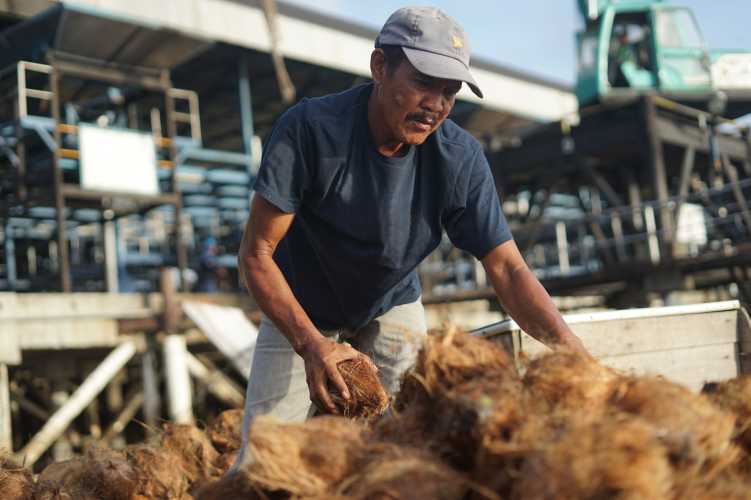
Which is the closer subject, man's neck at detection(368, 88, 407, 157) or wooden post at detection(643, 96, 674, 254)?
man's neck at detection(368, 88, 407, 157)

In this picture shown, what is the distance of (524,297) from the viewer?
3230 millimetres

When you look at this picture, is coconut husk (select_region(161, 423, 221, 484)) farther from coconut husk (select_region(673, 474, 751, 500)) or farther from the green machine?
the green machine

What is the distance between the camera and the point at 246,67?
748 inches

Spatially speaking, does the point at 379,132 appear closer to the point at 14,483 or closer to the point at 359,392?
the point at 359,392

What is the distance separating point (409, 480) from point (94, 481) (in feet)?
7.34

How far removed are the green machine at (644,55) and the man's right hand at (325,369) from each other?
1598 cm

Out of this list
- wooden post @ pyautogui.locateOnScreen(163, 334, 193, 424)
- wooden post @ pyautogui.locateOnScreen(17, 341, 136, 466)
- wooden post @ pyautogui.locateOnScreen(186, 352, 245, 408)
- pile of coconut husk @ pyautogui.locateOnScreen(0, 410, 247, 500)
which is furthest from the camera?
wooden post @ pyautogui.locateOnScreen(186, 352, 245, 408)

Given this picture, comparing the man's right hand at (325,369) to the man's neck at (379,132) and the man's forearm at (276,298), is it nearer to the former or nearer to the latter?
the man's forearm at (276,298)

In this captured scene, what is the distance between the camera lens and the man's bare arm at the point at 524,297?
3.07m

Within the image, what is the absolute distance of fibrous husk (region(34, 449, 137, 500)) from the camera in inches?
145

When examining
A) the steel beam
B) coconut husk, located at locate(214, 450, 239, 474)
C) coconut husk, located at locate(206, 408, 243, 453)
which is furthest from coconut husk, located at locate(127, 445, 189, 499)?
the steel beam

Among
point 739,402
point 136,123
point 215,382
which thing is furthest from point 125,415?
point 739,402

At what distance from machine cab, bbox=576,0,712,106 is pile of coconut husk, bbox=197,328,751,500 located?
16386mm

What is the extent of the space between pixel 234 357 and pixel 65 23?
7.21 meters
